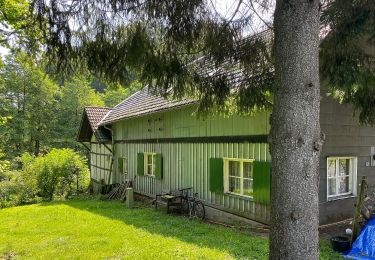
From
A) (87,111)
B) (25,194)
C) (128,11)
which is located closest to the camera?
(128,11)

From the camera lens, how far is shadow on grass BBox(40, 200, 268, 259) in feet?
21.6

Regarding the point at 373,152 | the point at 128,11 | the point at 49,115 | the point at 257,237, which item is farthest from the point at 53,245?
the point at 49,115

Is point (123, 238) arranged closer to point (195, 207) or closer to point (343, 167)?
point (195, 207)

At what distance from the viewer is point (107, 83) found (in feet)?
12.9

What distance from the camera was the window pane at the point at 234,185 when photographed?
9297mm

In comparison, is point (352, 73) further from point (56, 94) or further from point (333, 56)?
point (56, 94)

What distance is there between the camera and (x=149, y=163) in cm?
1458

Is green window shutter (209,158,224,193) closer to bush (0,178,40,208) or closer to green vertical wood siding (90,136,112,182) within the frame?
green vertical wood siding (90,136,112,182)

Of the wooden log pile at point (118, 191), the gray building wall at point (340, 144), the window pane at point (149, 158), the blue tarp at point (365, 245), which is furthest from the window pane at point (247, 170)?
the wooden log pile at point (118, 191)

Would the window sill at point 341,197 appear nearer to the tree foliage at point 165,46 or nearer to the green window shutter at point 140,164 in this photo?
the tree foliage at point 165,46

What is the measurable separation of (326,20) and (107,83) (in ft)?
8.53

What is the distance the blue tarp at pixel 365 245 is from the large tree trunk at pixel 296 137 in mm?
4415

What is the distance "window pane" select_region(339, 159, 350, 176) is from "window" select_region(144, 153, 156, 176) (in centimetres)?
764

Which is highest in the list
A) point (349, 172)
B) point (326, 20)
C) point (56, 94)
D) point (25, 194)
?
point (56, 94)
